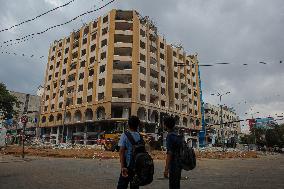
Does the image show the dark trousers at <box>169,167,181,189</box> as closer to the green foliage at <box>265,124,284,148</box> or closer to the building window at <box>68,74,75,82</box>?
the building window at <box>68,74,75,82</box>

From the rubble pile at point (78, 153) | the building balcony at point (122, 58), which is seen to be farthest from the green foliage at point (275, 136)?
the rubble pile at point (78, 153)

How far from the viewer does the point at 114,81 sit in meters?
50.9

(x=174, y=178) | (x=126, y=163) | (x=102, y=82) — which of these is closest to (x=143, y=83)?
(x=102, y=82)

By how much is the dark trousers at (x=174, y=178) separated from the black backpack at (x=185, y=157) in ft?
0.60

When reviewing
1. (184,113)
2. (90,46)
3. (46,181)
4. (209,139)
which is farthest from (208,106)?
(46,181)

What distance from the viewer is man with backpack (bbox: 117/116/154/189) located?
180 inches

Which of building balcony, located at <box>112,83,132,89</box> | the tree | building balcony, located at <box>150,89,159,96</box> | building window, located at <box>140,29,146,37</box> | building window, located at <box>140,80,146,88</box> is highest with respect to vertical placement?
building window, located at <box>140,29,146,37</box>

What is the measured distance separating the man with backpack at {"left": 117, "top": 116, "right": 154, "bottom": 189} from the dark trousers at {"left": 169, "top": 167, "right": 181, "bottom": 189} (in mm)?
631

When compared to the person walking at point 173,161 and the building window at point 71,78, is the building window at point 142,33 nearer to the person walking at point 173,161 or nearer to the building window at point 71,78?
the building window at point 71,78

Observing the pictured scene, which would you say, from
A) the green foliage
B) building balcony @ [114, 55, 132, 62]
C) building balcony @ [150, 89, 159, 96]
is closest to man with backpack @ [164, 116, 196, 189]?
building balcony @ [114, 55, 132, 62]

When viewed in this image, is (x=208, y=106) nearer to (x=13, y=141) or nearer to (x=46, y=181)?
(x=13, y=141)

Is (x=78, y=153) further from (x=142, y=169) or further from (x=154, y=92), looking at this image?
(x=154, y=92)

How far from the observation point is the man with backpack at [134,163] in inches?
180

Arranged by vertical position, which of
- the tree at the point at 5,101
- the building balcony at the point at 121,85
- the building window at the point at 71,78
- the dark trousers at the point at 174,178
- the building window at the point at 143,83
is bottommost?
the dark trousers at the point at 174,178
